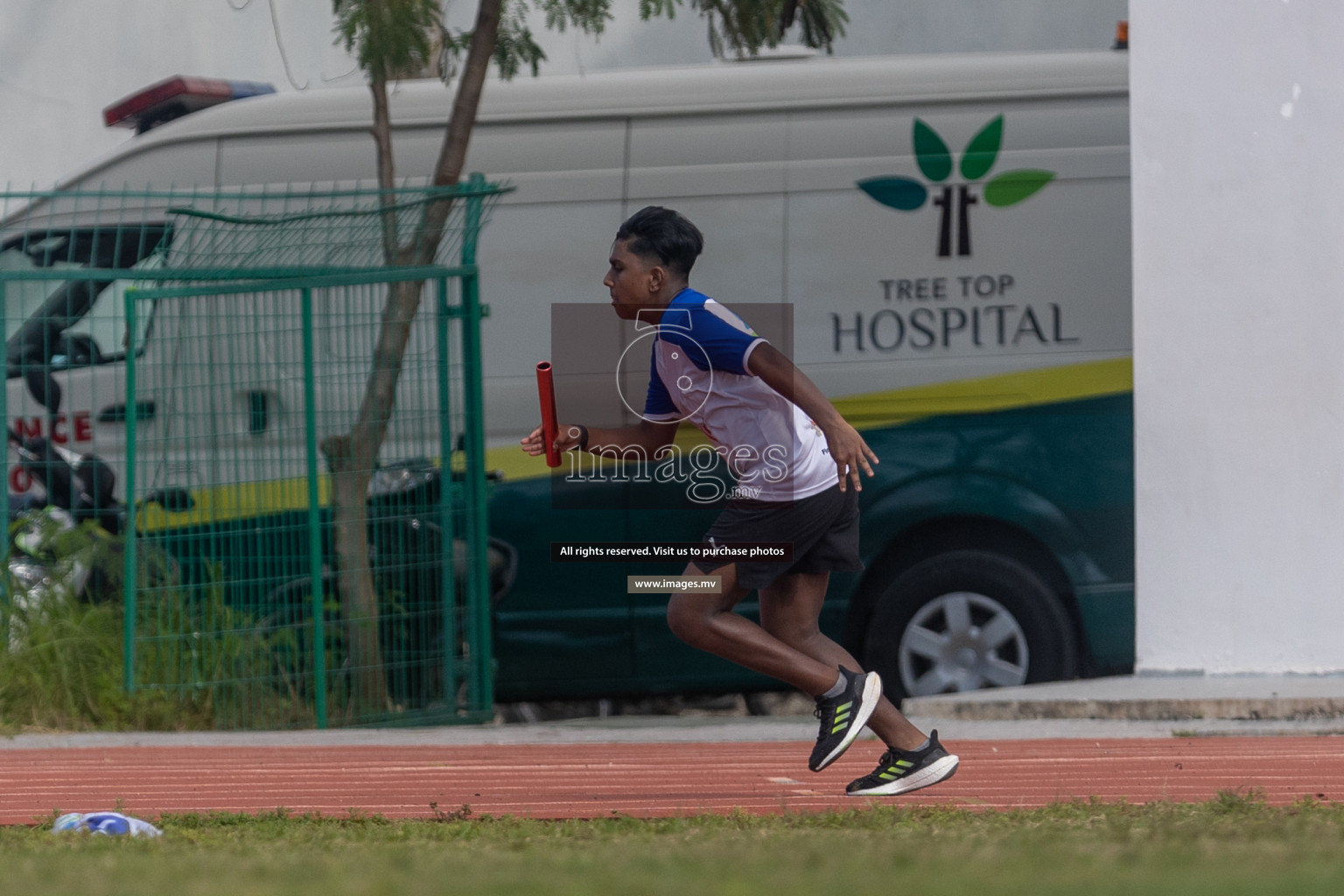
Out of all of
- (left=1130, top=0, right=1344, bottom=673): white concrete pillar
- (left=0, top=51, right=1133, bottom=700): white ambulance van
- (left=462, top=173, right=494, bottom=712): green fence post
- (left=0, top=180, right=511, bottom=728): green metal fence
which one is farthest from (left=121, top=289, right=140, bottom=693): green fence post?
(left=1130, top=0, right=1344, bottom=673): white concrete pillar

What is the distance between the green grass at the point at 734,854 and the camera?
2881 millimetres

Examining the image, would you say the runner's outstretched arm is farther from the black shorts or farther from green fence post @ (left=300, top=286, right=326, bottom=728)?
green fence post @ (left=300, top=286, right=326, bottom=728)

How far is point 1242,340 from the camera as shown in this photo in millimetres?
7324

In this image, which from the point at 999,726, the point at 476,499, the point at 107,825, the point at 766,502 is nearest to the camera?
the point at 107,825

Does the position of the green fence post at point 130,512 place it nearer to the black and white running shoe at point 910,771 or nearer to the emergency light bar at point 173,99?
the emergency light bar at point 173,99

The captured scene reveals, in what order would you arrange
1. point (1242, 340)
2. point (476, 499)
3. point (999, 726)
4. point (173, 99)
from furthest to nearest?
point (173, 99), point (1242, 340), point (476, 499), point (999, 726)

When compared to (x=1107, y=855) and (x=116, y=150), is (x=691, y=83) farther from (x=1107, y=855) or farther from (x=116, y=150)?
(x=1107, y=855)

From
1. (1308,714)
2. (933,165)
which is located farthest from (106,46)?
(1308,714)

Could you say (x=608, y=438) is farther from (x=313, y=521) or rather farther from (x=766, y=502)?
(x=313, y=521)

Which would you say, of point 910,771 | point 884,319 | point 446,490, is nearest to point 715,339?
point 910,771

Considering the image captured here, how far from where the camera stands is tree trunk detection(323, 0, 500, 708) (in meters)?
6.86

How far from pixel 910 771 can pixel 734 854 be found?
1.19 metres

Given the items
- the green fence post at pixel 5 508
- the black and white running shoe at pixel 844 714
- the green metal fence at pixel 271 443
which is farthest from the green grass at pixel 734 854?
the green fence post at pixel 5 508

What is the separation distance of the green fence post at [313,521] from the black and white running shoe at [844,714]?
9.56 ft
